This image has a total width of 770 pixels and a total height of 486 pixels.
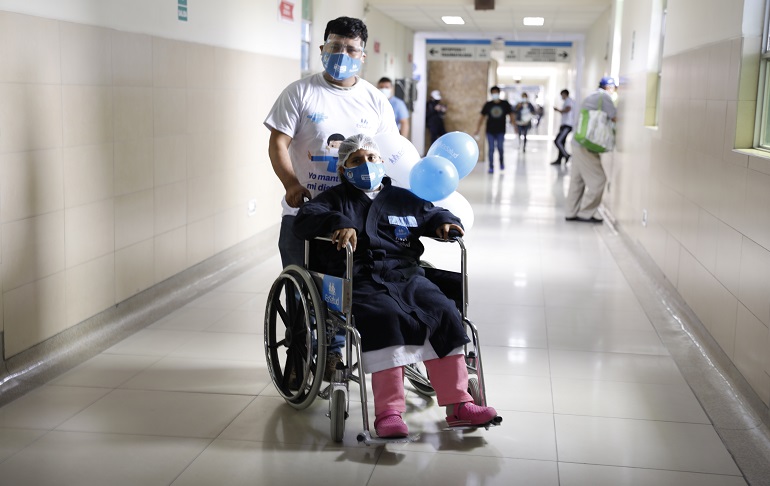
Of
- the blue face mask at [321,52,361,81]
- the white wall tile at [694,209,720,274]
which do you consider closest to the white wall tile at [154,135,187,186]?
the blue face mask at [321,52,361,81]

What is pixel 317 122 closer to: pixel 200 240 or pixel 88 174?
pixel 88 174

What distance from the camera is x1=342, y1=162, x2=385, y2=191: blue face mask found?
9.70ft

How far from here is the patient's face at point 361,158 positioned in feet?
9.70

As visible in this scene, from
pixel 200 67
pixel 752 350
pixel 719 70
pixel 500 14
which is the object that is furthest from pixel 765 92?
pixel 500 14

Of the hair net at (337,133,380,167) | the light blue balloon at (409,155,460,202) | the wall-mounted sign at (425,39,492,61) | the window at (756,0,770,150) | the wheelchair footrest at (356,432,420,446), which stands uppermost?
the wall-mounted sign at (425,39,492,61)

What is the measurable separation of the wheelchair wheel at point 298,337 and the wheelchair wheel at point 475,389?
1.69ft

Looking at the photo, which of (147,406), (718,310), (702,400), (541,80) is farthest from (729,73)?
(541,80)

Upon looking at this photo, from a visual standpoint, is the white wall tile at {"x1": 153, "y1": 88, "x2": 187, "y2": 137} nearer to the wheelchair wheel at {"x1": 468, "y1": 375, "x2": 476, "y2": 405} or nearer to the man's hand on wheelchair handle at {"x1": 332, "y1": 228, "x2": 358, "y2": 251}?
the man's hand on wheelchair handle at {"x1": 332, "y1": 228, "x2": 358, "y2": 251}

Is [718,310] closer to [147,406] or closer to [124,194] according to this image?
[147,406]

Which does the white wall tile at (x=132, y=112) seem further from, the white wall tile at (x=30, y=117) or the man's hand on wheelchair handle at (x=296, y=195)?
the man's hand on wheelchair handle at (x=296, y=195)

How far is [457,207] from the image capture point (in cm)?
330

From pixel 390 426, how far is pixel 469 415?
28 centimetres

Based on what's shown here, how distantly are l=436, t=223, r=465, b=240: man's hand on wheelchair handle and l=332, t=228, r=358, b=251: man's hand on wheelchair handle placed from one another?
0.34 meters

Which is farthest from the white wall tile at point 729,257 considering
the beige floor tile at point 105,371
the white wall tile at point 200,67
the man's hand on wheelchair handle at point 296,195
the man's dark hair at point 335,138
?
the white wall tile at point 200,67
